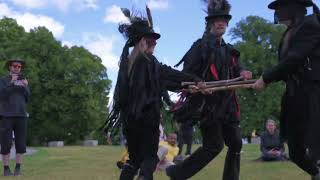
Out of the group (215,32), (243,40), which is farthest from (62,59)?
(215,32)

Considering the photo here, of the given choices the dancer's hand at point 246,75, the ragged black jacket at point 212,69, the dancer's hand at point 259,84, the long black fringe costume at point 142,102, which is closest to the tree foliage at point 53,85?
the ragged black jacket at point 212,69

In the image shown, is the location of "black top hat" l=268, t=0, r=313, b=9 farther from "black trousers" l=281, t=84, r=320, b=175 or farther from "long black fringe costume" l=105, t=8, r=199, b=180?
"long black fringe costume" l=105, t=8, r=199, b=180

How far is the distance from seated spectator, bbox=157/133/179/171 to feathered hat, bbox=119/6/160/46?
5432 millimetres

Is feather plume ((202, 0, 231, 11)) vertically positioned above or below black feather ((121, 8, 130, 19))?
above

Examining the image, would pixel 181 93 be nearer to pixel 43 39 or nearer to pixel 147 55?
pixel 147 55

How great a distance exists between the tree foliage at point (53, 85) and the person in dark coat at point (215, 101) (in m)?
53.0

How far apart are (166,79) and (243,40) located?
59.3m

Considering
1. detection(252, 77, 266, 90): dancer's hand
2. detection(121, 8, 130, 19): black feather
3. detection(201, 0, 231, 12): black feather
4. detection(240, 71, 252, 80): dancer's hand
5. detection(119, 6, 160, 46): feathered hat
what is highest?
detection(201, 0, 231, 12): black feather

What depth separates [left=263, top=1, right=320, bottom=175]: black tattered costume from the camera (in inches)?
254

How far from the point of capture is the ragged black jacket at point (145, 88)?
7.29 m

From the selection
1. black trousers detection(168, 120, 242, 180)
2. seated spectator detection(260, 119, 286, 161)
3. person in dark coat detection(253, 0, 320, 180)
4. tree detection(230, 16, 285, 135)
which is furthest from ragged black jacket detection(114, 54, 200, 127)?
tree detection(230, 16, 285, 135)

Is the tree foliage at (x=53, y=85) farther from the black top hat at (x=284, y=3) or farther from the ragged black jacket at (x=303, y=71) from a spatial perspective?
the ragged black jacket at (x=303, y=71)

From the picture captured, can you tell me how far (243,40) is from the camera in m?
65.9

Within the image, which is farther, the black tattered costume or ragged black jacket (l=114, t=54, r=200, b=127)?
ragged black jacket (l=114, t=54, r=200, b=127)
